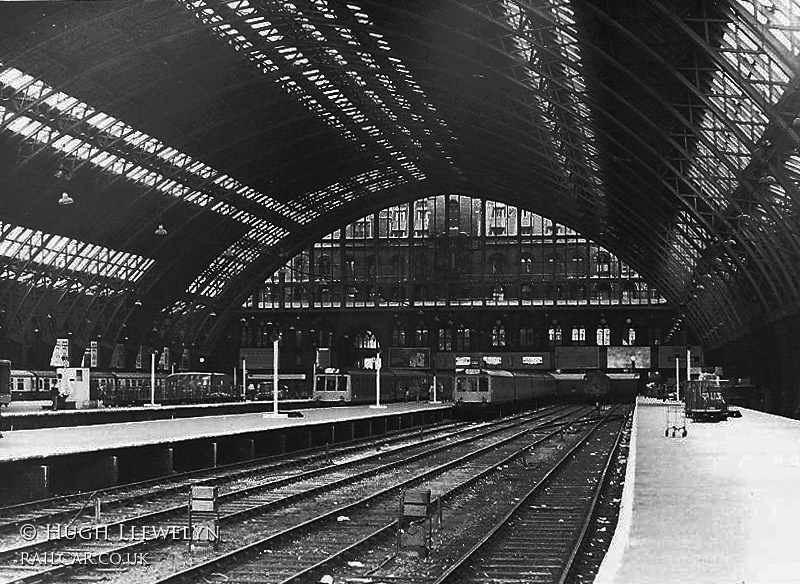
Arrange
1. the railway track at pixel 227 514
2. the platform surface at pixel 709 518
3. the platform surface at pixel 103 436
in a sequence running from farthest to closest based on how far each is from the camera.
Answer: the platform surface at pixel 103 436 → the railway track at pixel 227 514 → the platform surface at pixel 709 518

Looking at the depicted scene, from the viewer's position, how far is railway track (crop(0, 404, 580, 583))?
15781mm

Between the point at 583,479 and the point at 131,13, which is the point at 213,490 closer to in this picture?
the point at 583,479

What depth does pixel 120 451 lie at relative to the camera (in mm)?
26688

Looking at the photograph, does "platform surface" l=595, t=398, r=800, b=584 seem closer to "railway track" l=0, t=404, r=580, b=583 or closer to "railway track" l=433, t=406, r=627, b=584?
"railway track" l=433, t=406, r=627, b=584

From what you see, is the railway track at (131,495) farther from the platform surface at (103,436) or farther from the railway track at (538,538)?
the railway track at (538,538)

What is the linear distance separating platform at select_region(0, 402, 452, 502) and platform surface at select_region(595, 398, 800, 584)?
1167 cm

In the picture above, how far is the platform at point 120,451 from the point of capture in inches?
959

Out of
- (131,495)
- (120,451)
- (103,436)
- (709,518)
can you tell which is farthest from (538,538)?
(103,436)

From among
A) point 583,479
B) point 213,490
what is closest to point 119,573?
point 213,490

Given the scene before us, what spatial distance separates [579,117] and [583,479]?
67.6 feet

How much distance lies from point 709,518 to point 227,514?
9.78 m

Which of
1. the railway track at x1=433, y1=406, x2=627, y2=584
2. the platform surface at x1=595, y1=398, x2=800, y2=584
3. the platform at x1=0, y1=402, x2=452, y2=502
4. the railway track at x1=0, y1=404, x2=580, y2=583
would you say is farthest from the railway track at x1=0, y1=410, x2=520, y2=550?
the platform surface at x1=595, y1=398, x2=800, y2=584

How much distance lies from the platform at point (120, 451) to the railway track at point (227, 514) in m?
2.85

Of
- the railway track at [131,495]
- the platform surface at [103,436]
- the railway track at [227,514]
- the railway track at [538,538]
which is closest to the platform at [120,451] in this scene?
Result: the platform surface at [103,436]
